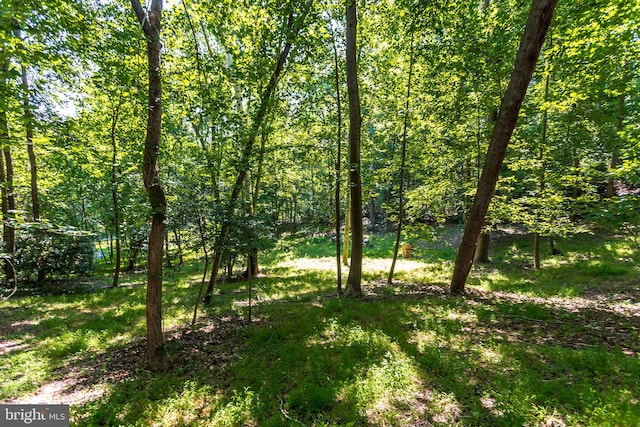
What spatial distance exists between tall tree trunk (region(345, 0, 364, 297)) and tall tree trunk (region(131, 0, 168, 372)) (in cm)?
447

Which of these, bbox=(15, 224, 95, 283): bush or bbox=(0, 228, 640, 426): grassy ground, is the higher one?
bbox=(15, 224, 95, 283): bush

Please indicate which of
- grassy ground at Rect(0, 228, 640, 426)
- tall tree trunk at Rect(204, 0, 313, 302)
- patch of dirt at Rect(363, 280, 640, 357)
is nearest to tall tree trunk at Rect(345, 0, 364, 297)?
grassy ground at Rect(0, 228, 640, 426)

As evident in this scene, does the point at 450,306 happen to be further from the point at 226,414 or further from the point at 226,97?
the point at 226,97

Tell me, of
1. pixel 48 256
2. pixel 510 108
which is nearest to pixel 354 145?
pixel 510 108

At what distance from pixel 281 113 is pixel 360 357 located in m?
6.25

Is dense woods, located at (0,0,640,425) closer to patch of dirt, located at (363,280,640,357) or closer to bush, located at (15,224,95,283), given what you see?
bush, located at (15,224,95,283)

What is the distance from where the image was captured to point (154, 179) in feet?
14.3

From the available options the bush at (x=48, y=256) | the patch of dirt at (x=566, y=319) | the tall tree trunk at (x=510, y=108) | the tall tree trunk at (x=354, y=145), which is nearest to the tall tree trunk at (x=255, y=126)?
the tall tree trunk at (x=354, y=145)

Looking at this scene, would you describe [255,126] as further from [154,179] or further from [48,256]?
[48,256]

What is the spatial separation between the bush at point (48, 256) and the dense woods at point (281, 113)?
7cm

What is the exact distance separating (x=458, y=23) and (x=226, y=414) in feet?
34.1

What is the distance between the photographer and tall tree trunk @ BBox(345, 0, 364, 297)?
7062 mm

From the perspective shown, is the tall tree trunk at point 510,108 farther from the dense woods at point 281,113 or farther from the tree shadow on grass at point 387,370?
the tree shadow on grass at point 387,370

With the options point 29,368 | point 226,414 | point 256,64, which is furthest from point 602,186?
point 29,368
